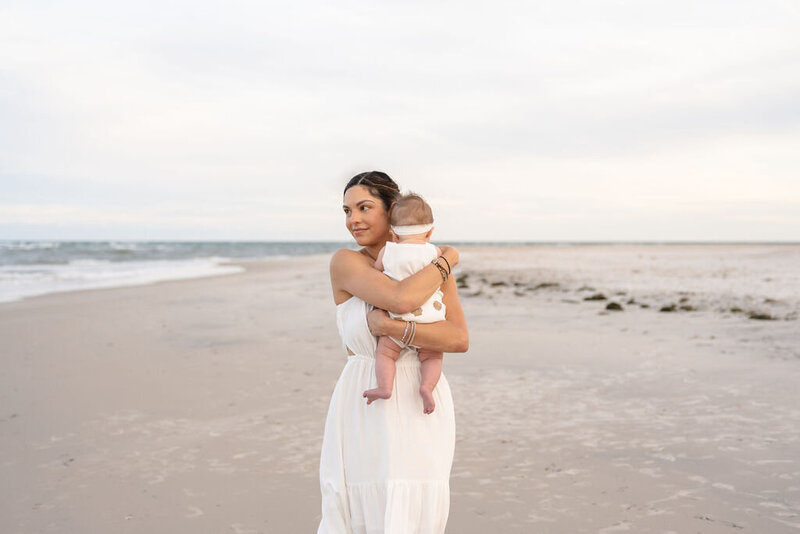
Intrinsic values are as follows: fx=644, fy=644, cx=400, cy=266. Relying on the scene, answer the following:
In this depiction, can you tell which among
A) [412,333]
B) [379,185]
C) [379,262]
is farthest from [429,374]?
[379,185]

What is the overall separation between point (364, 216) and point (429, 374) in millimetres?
720

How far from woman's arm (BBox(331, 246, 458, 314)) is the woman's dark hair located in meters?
0.29

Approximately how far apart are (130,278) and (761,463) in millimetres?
23466

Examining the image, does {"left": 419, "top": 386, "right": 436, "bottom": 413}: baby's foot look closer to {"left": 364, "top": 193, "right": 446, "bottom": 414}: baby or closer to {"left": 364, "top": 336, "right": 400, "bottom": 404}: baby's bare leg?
{"left": 364, "top": 193, "right": 446, "bottom": 414}: baby

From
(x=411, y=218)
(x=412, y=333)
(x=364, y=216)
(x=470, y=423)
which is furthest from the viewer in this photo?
(x=470, y=423)

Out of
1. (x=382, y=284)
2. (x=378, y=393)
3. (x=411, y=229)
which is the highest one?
(x=411, y=229)

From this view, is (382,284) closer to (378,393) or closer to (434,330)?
(434,330)

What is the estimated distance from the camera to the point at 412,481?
2.59 m

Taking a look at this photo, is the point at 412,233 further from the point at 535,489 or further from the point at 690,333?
the point at 690,333

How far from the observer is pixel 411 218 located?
2.64m

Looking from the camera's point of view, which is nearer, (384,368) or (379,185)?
(384,368)

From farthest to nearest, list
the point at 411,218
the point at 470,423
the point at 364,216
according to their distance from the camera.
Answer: the point at 470,423 → the point at 364,216 → the point at 411,218

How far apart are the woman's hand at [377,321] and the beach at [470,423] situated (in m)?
2.03

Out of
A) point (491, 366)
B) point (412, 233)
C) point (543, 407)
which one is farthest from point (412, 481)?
point (491, 366)
